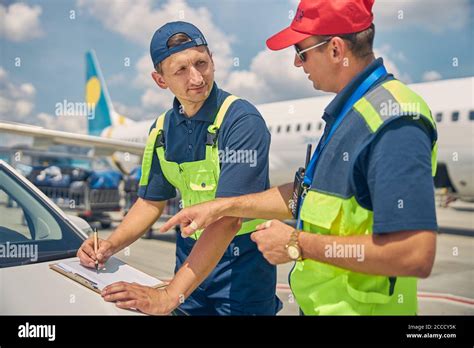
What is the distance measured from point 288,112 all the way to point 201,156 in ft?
33.3

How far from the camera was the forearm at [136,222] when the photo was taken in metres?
2.01

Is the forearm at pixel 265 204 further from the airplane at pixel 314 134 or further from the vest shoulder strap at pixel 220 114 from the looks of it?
the airplane at pixel 314 134

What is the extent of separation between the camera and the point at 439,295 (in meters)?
5.25

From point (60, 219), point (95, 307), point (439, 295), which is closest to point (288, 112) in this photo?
point (439, 295)

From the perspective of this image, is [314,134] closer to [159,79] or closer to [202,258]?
[159,79]

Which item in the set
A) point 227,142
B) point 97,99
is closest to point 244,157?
point 227,142

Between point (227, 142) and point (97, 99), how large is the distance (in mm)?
21919

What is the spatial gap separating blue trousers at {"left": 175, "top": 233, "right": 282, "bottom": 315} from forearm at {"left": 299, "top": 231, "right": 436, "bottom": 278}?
0.71 m

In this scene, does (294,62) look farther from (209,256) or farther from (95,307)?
(95,307)

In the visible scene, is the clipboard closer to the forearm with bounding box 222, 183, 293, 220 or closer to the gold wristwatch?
the forearm with bounding box 222, 183, 293, 220

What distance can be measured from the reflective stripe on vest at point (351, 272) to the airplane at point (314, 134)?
194 inches

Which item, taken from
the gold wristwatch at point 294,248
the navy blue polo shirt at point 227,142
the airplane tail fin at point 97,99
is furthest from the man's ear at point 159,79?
the airplane tail fin at point 97,99

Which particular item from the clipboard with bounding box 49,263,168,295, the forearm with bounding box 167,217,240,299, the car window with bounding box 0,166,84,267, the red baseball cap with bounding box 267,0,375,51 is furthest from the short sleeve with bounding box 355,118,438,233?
the car window with bounding box 0,166,84,267

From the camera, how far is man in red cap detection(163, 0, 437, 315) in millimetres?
1110
